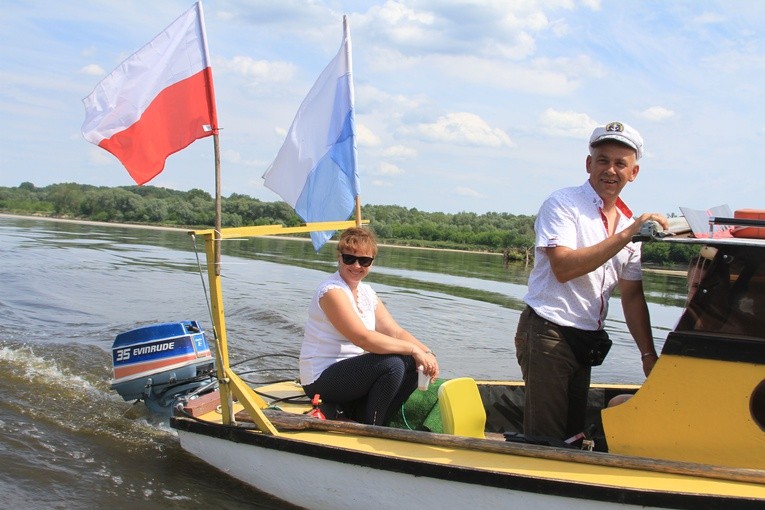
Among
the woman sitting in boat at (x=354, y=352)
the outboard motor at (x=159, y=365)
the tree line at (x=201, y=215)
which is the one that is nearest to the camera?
the woman sitting in boat at (x=354, y=352)

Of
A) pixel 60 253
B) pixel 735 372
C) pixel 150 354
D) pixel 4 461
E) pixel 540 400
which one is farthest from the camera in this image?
pixel 60 253

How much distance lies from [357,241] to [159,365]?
8.06 ft

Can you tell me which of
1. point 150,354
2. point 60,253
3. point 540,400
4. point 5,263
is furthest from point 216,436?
point 60,253

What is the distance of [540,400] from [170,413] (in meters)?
3.55

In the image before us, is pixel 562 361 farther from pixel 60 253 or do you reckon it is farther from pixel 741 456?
pixel 60 253

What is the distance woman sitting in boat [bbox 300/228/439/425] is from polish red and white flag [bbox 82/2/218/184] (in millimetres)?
1495

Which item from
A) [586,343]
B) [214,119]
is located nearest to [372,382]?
[586,343]

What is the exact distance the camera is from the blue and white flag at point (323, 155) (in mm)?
6602

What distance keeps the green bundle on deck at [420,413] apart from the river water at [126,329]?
3.22 feet

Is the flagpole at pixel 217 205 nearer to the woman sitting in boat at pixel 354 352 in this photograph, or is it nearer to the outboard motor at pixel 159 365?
the woman sitting in boat at pixel 354 352

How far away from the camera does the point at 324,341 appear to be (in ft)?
17.4

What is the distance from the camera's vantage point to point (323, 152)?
673 cm

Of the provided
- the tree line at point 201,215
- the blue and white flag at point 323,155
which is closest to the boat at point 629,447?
the blue and white flag at point 323,155

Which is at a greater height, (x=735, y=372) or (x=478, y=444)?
(x=735, y=372)
